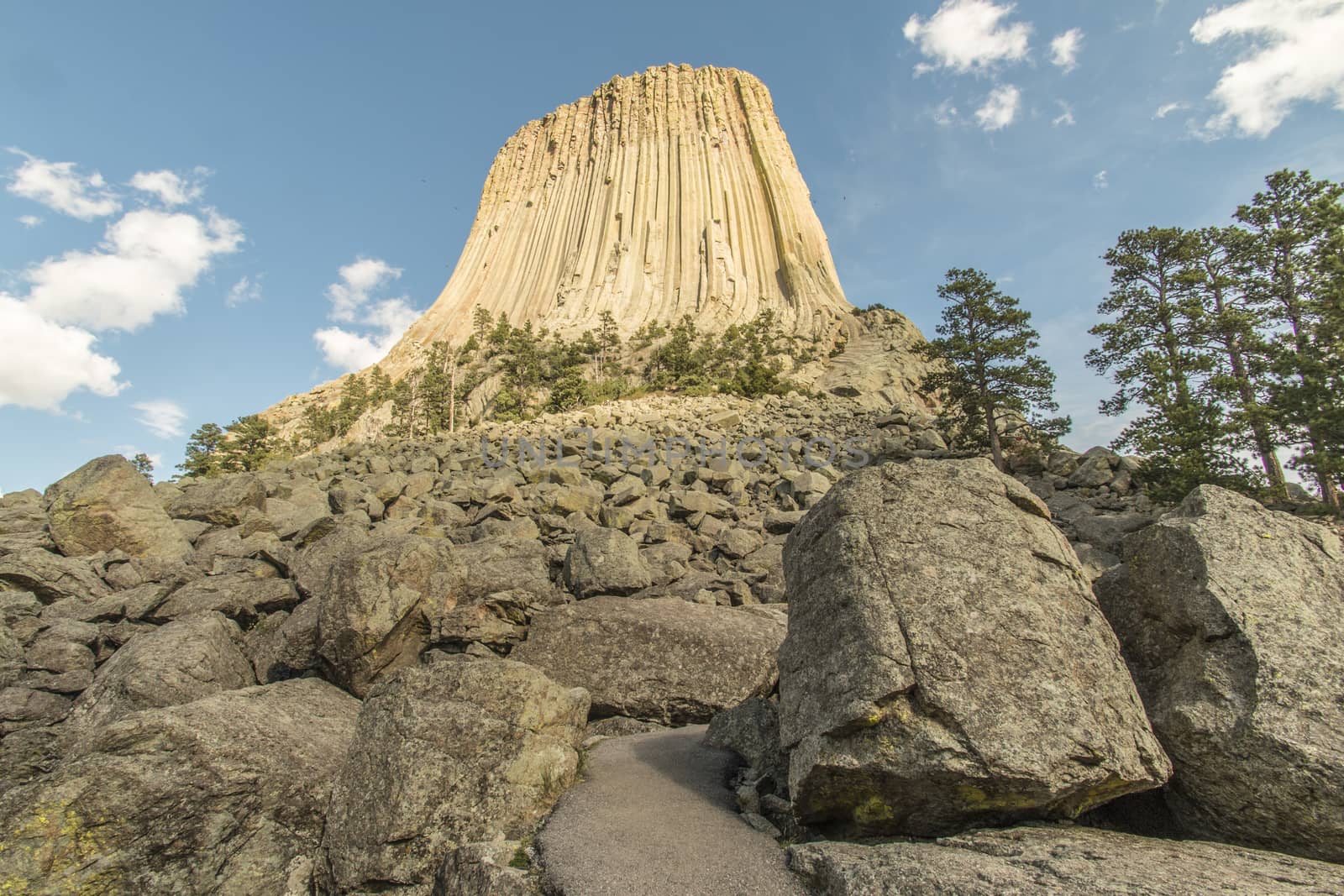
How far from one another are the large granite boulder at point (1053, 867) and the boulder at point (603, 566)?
550 centimetres

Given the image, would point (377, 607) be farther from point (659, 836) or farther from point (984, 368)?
point (984, 368)

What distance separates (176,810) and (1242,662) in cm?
704

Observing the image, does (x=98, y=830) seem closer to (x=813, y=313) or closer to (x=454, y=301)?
(x=813, y=313)

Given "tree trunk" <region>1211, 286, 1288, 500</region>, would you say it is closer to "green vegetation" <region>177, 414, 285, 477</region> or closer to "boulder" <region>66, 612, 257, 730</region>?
"boulder" <region>66, 612, 257, 730</region>

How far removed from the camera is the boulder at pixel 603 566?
8.96m

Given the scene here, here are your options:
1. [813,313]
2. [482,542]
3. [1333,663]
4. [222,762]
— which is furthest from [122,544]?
[813,313]

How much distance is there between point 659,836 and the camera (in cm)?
413

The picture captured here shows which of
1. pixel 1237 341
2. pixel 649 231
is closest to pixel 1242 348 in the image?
pixel 1237 341

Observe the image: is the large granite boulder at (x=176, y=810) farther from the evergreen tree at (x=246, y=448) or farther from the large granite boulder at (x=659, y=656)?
the evergreen tree at (x=246, y=448)

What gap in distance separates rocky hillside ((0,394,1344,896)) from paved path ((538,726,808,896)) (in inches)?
7.4

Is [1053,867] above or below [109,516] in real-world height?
below

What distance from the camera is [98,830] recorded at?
4.30m

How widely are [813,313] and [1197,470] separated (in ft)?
155

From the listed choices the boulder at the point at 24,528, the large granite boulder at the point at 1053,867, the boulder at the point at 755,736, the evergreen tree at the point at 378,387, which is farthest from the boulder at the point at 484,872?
the evergreen tree at the point at 378,387
